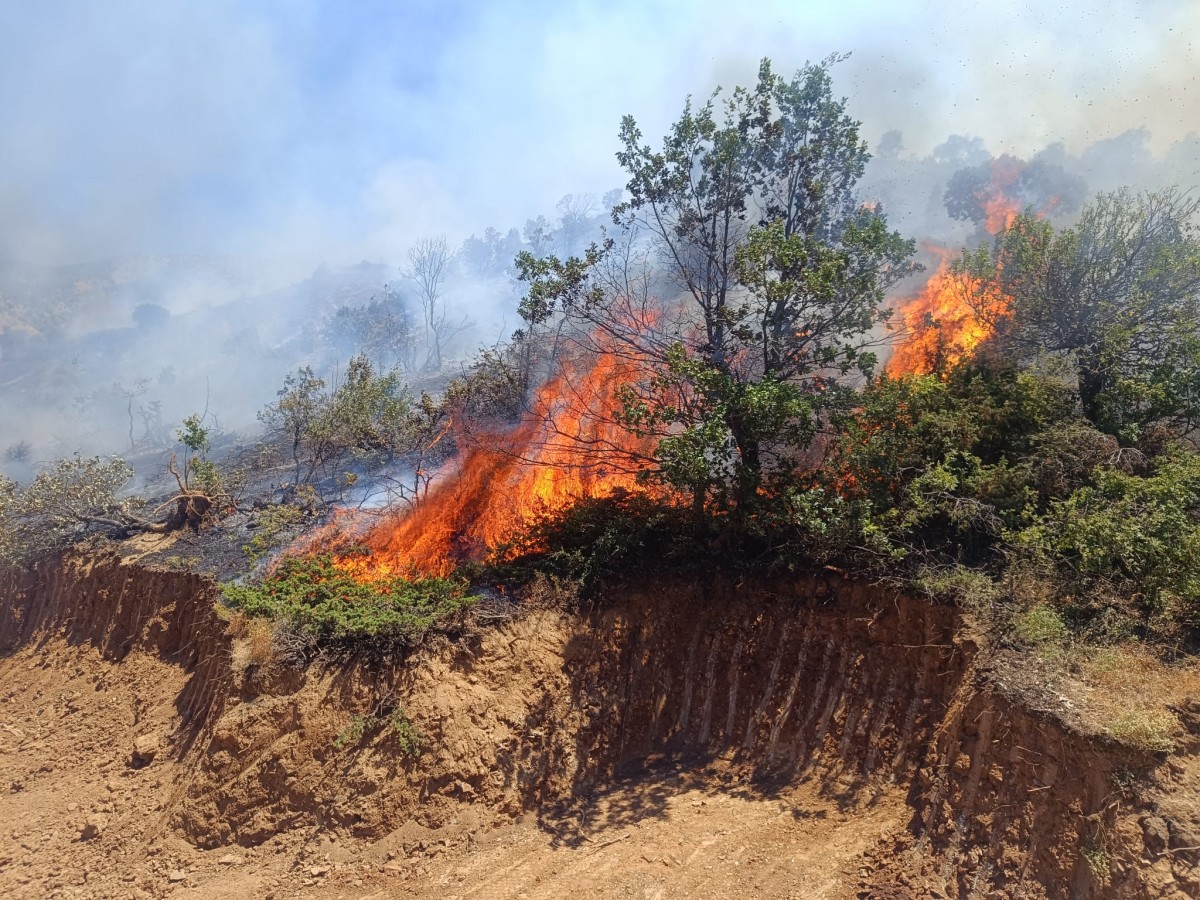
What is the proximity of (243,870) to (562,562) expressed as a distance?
19.3ft

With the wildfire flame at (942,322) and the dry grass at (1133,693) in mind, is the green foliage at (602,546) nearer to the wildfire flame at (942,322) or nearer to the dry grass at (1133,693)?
the dry grass at (1133,693)

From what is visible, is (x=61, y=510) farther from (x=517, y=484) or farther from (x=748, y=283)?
(x=748, y=283)

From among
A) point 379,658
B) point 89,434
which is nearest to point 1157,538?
point 379,658

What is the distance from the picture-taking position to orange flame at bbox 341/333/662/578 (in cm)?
1142

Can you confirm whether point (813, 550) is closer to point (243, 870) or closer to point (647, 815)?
point (647, 815)

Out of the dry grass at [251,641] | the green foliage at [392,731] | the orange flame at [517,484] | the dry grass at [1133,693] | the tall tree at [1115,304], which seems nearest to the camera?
the dry grass at [1133,693]

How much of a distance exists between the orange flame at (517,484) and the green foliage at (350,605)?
2.37 feet

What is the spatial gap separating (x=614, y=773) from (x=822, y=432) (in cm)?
647

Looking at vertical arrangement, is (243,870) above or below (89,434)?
below

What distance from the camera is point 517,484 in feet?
41.5

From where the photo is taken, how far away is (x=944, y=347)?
45.4 ft

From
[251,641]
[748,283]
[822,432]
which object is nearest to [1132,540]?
[822,432]

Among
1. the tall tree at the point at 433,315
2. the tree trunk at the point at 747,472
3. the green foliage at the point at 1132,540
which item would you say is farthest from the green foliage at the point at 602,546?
the tall tree at the point at 433,315

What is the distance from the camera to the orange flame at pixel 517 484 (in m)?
11.4
